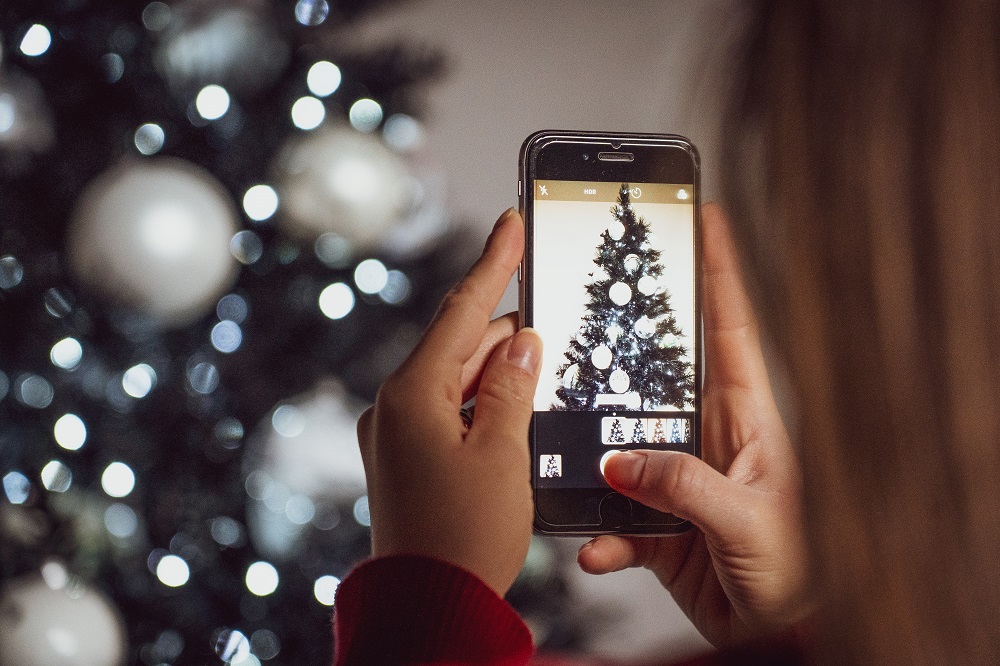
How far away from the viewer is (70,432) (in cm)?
94

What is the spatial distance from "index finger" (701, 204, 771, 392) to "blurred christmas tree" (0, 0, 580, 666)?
45 centimetres

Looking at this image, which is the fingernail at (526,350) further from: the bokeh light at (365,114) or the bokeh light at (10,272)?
the bokeh light at (10,272)

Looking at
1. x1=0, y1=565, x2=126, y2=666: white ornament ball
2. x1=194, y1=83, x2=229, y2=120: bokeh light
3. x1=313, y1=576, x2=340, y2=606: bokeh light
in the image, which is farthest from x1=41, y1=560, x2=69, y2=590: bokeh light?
x1=194, y1=83, x2=229, y2=120: bokeh light

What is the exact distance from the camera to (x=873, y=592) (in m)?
0.28

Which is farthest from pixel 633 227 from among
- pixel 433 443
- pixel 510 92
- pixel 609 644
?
pixel 609 644

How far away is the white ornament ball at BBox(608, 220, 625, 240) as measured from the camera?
691mm

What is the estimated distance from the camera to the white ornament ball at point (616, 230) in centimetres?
69

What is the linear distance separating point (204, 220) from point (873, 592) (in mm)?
809

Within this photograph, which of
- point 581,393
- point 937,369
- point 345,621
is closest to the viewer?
point 937,369

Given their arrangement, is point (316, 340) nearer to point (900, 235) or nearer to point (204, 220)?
point (204, 220)

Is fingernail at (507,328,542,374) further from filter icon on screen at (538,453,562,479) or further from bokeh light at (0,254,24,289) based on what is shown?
bokeh light at (0,254,24,289)

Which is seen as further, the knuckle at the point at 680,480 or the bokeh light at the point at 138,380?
the bokeh light at the point at 138,380

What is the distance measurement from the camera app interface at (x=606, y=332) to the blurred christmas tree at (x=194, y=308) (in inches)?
14.1

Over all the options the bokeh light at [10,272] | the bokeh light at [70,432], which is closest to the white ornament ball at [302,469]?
the bokeh light at [70,432]
